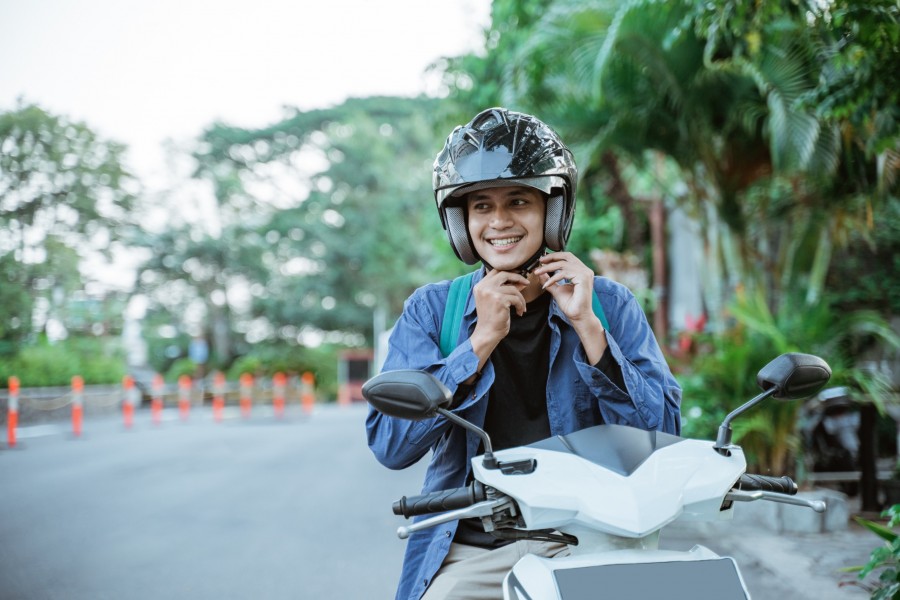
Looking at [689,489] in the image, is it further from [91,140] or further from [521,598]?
[91,140]

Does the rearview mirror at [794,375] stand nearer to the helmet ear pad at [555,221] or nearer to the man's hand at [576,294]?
the man's hand at [576,294]

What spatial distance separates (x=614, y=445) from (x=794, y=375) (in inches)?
21.0

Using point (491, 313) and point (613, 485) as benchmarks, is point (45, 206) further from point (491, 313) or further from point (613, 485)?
point (613, 485)

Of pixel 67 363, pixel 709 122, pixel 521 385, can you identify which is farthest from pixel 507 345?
pixel 67 363

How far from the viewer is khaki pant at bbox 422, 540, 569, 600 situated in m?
2.00

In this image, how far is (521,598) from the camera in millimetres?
1509

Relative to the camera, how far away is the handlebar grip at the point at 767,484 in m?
1.83

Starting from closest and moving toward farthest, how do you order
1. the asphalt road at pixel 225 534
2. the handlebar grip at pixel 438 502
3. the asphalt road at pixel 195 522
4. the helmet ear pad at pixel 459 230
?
1. the handlebar grip at pixel 438 502
2. the helmet ear pad at pixel 459 230
3. the asphalt road at pixel 225 534
4. the asphalt road at pixel 195 522

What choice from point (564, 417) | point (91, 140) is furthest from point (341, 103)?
point (564, 417)

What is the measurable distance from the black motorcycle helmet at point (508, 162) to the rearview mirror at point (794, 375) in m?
0.72

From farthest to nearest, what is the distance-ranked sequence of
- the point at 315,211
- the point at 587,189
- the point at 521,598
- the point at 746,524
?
the point at 315,211
the point at 587,189
the point at 746,524
the point at 521,598

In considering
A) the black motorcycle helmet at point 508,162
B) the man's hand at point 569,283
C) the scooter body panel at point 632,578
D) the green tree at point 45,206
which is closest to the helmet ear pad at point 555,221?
the black motorcycle helmet at point 508,162

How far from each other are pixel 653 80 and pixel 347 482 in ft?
19.2

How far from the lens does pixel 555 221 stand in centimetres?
232
